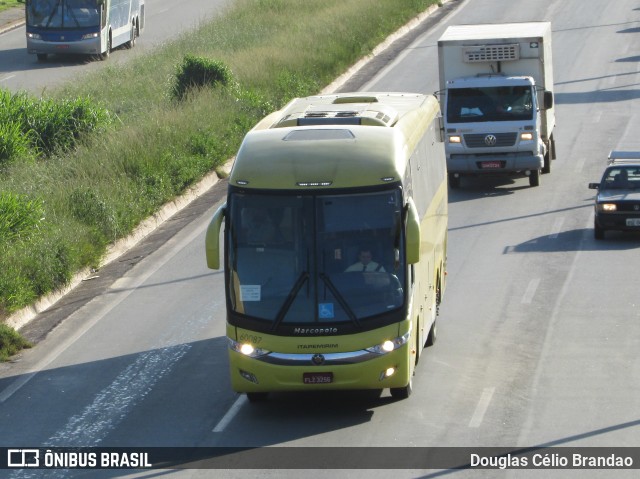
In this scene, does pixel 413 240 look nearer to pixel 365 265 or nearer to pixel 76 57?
pixel 365 265

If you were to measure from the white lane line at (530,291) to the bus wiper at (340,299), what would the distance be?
20.6 feet

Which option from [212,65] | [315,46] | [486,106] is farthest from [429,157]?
[315,46]

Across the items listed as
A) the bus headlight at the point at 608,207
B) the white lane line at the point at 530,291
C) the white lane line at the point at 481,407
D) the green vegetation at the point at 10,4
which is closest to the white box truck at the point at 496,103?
the bus headlight at the point at 608,207

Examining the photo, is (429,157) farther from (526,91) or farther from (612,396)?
(526,91)

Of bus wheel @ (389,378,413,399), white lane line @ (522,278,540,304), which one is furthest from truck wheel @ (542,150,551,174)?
bus wheel @ (389,378,413,399)

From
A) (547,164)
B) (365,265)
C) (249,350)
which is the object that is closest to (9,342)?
(249,350)

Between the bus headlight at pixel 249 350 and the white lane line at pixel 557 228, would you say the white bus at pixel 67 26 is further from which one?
the bus headlight at pixel 249 350

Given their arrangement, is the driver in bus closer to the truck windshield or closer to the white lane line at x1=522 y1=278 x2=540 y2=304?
the white lane line at x1=522 y1=278 x2=540 y2=304

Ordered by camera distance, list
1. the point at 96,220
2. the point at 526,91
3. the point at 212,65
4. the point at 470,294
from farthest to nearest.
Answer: the point at 212,65, the point at 526,91, the point at 96,220, the point at 470,294

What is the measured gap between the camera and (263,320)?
49.8 feet

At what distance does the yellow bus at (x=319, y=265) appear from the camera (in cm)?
1506

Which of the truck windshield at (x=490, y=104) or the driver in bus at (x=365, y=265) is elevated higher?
the driver in bus at (x=365, y=265)

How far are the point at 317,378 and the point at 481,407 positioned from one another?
2083 millimetres

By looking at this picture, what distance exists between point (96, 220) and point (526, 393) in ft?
38.1
